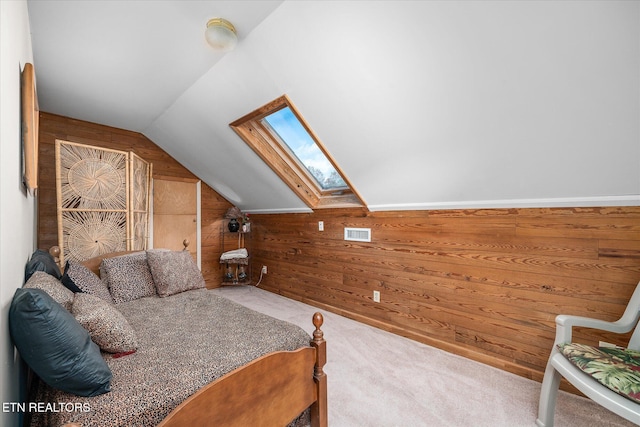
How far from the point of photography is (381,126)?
2.10 metres

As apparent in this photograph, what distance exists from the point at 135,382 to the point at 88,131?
375cm

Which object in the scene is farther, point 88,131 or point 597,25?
point 88,131

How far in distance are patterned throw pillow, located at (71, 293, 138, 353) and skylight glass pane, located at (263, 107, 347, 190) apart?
2.15 meters

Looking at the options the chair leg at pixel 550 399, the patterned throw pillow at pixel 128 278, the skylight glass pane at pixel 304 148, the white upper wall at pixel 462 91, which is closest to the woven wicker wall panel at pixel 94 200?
the patterned throw pillow at pixel 128 278

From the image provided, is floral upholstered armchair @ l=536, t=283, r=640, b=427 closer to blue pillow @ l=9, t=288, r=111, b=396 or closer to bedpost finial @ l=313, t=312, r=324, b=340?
bedpost finial @ l=313, t=312, r=324, b=340

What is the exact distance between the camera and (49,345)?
891 millimetres

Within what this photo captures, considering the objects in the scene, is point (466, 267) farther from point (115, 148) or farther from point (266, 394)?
point (115, 148)

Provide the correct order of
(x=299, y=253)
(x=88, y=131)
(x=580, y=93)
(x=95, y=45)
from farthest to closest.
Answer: (x=299, y=253), (x=88, y=131), (x=95, y=45), (x=580, y=93)

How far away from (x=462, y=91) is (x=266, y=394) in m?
1.96

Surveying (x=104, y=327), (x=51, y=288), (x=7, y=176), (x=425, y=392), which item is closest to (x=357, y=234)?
(x=425, y=392)

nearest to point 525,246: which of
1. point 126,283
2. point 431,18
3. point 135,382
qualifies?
point 431,18

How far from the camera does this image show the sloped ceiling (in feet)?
4.34

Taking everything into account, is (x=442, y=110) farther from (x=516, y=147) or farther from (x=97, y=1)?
(x=97, y=1)

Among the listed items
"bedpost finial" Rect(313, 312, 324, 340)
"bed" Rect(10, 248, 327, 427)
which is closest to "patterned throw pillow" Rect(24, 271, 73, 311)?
"bed" Rect(10, 248, 327, 427)
